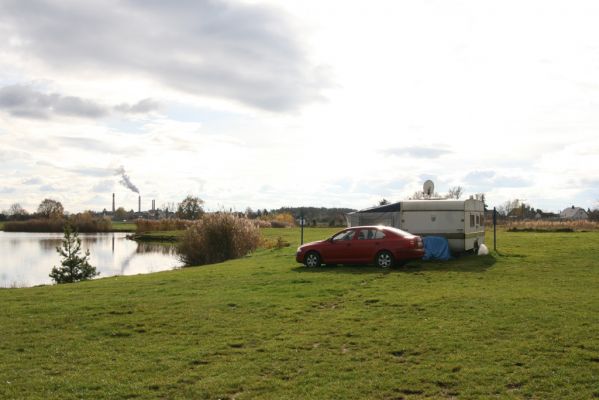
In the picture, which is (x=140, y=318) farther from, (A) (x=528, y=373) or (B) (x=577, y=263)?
(B) (x=577, y=263)

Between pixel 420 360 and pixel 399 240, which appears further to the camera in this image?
pixel 399 240

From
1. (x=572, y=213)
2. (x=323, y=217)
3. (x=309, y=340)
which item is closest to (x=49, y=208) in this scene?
(x=323, y=217)

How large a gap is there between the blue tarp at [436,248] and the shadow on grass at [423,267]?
1.64 feet

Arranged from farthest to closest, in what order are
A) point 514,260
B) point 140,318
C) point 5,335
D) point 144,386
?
point 514,260, point 140,318, point 5,335, point 144,386

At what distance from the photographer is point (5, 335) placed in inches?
388

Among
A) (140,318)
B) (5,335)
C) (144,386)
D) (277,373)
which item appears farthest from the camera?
(140,318)

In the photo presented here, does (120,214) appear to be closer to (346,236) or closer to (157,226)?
(157,226)

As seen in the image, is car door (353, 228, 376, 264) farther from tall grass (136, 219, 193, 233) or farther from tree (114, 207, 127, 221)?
tree (114, 207, 127, 221)

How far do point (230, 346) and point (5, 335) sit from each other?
4169 millimetres

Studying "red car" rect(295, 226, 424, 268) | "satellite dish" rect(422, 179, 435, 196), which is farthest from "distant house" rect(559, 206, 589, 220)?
"red car" rect(295, 226, 424, 268)

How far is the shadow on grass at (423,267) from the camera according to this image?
1933 cm

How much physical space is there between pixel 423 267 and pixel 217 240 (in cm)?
1670

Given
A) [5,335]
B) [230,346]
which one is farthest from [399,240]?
[5,335]

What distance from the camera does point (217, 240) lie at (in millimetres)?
34188
